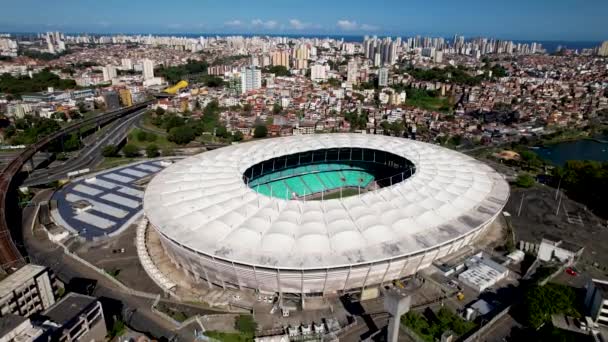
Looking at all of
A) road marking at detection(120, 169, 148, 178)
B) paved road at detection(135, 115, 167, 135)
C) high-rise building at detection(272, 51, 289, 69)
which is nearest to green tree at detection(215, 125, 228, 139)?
paved road at detection(135, 115, 167, 135)

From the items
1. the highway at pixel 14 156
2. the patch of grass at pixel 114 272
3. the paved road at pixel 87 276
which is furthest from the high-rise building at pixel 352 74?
the patch of grass at pixel 114 272

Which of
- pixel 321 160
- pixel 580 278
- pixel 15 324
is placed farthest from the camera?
pixel 321 160

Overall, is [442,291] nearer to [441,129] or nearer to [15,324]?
[15,324]

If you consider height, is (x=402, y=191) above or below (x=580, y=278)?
above

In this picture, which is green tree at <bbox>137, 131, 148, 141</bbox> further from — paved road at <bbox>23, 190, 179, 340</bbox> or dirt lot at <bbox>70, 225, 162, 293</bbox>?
dirt lot at <bbox>70, 225, 162, 293</bbox>

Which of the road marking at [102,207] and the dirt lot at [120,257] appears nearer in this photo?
the dirt lot at [120,257]

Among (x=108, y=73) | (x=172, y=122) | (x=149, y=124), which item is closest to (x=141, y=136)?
(x=172, y=122)

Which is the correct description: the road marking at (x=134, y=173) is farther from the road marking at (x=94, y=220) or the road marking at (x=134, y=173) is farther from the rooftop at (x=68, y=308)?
the rooftop at (x=68, y=308)

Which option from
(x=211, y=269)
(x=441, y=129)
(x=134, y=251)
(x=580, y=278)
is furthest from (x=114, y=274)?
(x=441, y=129)
